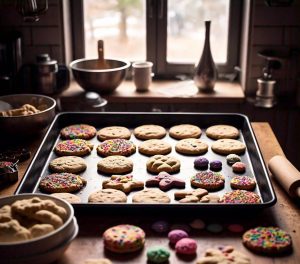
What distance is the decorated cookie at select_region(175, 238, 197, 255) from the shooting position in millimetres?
1277

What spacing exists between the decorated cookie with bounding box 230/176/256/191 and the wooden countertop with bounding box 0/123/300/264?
74 mm

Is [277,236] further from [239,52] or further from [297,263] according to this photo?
[239,52]

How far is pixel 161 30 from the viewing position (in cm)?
295

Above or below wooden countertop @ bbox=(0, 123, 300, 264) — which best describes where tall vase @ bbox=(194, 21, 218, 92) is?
above

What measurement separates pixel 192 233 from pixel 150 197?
22 cm

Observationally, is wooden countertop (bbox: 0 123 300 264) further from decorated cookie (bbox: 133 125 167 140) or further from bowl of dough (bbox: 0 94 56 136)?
decorated cookie (bbox: 133 125 167 140)

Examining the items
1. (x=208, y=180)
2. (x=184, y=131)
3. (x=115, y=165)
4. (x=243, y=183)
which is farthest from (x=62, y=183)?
(x=184, y=131)

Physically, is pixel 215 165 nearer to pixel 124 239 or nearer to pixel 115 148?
pixel 115 148

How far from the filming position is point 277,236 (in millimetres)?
1338

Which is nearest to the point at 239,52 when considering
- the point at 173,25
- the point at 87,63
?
the point at 173,25

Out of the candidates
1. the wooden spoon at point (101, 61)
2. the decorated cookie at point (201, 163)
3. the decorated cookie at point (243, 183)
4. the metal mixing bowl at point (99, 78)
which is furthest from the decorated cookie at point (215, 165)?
the wooden spoon at point (101, 61)

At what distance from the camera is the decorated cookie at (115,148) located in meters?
1.93

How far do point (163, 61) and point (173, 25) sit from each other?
200 millimetres

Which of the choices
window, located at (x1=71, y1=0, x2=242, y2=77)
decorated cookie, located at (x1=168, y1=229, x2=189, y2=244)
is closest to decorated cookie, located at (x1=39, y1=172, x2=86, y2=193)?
decorated cookie, located at (x1=168, y1=229, x2=189, y2=244)
